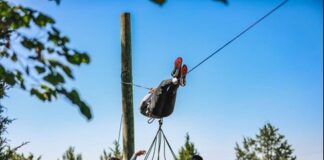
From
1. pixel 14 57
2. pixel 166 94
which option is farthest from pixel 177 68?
pixel 14 57

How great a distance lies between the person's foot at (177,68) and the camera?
18.3ft

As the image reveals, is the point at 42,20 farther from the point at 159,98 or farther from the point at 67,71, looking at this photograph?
the point at 159,98

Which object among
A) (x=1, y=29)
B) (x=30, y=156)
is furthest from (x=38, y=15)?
(x=30, y=156)

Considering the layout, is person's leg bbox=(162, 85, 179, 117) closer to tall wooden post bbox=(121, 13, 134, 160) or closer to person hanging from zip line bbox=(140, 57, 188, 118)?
person hanging from zip line bbox=(140, 57, 188, 118)

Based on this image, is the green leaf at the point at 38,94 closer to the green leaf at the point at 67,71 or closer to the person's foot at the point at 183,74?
the green leaf at the point at 67,71

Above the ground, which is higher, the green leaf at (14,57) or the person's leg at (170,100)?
the person's leg at (170,100)

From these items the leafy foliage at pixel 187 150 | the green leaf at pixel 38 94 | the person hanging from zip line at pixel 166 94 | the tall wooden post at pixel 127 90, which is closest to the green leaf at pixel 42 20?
the green leaf at pixel 38 94

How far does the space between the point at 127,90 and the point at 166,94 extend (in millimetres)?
630

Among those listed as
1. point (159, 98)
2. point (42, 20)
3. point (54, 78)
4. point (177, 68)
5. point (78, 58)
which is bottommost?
point (54, 78)

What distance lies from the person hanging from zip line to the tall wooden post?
0.30 meters

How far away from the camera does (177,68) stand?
5.62m

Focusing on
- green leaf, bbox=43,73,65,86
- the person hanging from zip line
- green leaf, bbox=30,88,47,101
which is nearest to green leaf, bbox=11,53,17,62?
green leaf, bbox=30,88,47,101

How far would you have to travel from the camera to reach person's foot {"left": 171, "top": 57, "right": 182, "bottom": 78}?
557 centimetres

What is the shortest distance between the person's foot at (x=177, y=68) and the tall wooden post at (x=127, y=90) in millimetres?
724
